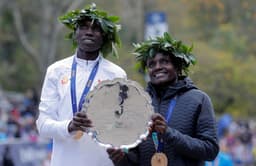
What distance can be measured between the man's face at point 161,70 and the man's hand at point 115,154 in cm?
58

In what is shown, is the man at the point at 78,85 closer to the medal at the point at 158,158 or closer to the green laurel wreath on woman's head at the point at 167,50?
the green laurel wreath on woman's head at the point at 167,50

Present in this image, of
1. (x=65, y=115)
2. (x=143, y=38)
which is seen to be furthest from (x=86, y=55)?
(x=143, y=38)

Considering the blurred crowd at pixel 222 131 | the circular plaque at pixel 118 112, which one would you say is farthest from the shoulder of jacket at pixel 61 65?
the blurred crowd at pixel 222 131

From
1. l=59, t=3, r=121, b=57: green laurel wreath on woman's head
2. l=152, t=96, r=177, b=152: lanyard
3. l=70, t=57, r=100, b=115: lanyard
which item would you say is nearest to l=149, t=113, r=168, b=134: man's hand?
l=152, t=96, r=177, b=152: lanyard

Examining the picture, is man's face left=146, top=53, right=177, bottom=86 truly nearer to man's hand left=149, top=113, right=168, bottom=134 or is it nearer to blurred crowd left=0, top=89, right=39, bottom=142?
man's hand left=149, top=113, right=168, bottom=134

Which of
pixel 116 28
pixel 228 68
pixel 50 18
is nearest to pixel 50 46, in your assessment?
pixel 50 18

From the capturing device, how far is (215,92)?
1248 inches

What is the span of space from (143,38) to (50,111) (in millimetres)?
18127

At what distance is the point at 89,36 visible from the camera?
18.0 feet

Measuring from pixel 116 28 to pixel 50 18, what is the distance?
611 inches

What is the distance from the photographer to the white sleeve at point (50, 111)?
5.31 metres

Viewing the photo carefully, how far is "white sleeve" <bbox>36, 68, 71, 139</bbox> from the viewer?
531 cm

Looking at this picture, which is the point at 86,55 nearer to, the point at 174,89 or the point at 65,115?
the point at 65,115

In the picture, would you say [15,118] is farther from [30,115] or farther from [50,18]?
[50,18]
